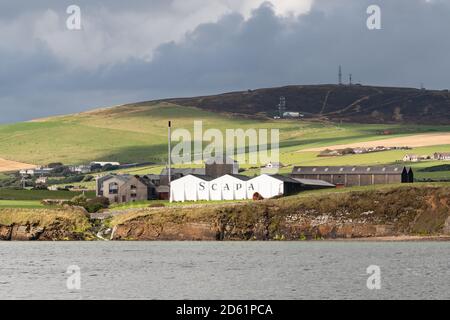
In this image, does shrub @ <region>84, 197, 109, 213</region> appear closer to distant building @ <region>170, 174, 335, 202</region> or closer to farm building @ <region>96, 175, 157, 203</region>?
farm building @ <region>96, 175, 157, 203</region>

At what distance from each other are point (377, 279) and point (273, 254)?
23.7m

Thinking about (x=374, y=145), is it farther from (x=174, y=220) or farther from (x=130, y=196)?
(x=174, y=220)

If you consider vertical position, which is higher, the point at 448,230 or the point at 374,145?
the point at 374,145

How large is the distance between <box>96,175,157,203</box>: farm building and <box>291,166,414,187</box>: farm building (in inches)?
778

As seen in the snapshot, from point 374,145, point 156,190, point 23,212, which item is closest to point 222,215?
point 23,212

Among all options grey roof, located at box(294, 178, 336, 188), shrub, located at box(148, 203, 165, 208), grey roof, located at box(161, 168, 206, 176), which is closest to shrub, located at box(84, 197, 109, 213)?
shrub, located at box(148, 203, 165, 208)

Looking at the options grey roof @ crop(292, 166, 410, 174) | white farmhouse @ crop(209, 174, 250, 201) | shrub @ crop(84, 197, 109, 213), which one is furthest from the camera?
grey roof @ crop(292, 166, 410, 174)

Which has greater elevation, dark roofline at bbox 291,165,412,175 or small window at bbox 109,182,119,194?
dark roofline at bbox 291,165,412,175

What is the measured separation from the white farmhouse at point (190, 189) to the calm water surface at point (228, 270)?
27.8m

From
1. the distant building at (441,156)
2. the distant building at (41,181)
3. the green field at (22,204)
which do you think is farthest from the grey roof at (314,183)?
the distant building at (41,181)

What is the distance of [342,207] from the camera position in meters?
112

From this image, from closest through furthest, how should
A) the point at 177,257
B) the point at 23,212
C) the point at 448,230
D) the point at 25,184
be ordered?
the point at 177,257, the point at 448,230, the point at 23,212, the point at 25,184

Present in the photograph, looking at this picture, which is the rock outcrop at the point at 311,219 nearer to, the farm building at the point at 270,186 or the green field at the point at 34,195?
the farm building at the point at 270,186

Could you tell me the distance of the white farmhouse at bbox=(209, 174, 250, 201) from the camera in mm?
131625
